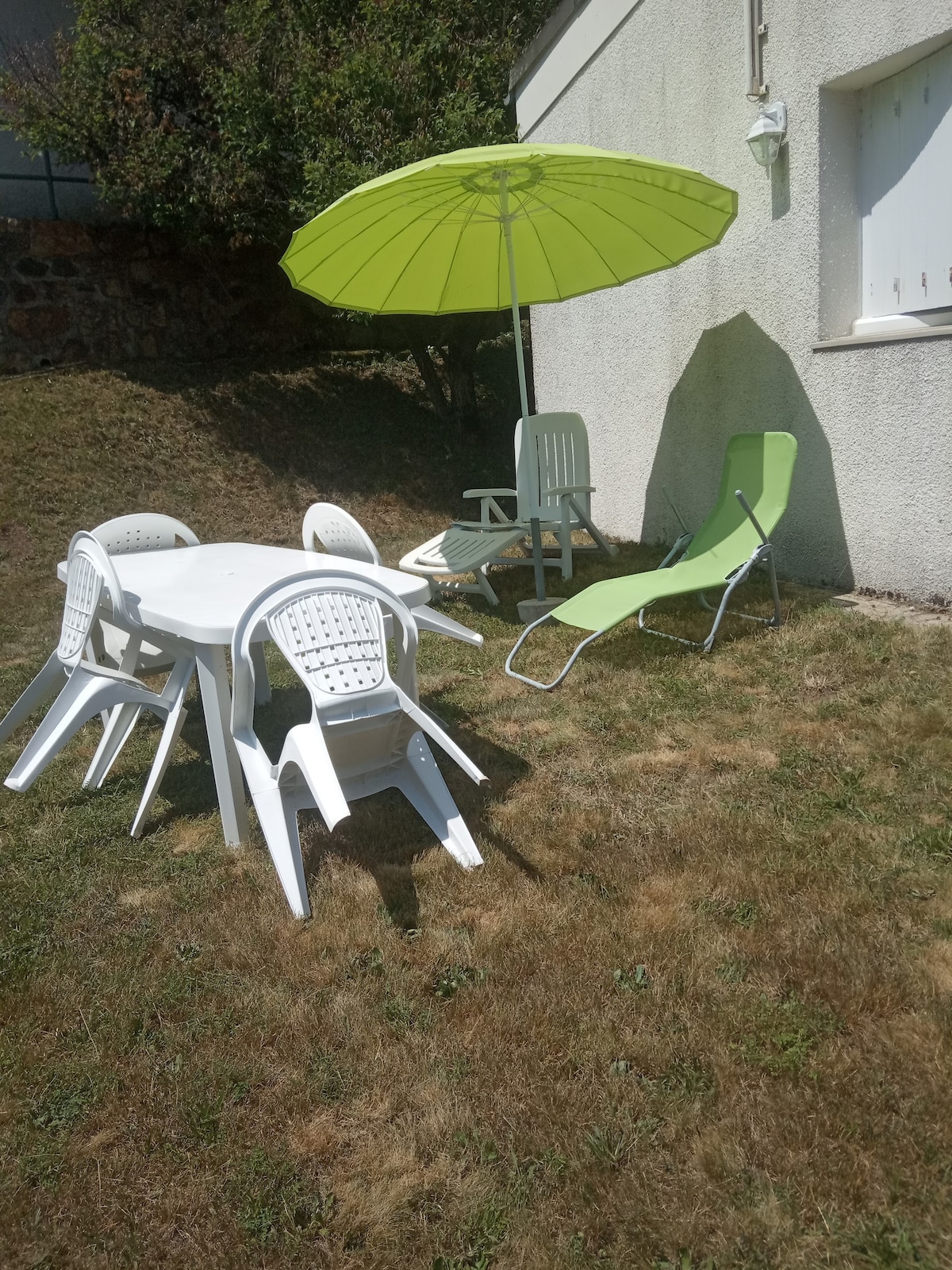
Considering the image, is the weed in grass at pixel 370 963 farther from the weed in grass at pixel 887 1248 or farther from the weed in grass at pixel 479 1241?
the weed in grass at pixel 887 1248

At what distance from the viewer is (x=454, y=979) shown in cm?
246

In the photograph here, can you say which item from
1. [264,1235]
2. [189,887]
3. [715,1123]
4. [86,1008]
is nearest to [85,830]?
[189,887]

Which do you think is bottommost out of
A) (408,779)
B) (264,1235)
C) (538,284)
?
(264,1235)

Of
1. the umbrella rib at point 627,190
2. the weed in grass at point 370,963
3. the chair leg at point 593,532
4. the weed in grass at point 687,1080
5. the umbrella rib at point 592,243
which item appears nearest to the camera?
the weed in grass at point 687,1080

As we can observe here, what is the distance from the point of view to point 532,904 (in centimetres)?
274

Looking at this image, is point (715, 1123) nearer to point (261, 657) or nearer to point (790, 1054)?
point (790, 1054)

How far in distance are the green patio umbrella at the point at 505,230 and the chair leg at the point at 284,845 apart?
10.9 feet

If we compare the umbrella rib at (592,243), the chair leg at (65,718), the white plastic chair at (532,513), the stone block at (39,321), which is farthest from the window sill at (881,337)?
the stone block at (39,321)

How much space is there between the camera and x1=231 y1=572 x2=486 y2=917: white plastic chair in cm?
276

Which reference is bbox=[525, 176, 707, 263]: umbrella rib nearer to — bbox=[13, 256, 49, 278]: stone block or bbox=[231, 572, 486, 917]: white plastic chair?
bbox=[231, 572, 486, 917]: white plastic chair

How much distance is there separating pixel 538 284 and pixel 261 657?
3.46 metres

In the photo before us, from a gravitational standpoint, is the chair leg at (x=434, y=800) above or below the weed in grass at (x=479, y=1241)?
above

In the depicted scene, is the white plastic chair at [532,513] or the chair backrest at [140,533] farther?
the white plastic chair at [532,513]

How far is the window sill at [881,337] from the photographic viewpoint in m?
4.68
